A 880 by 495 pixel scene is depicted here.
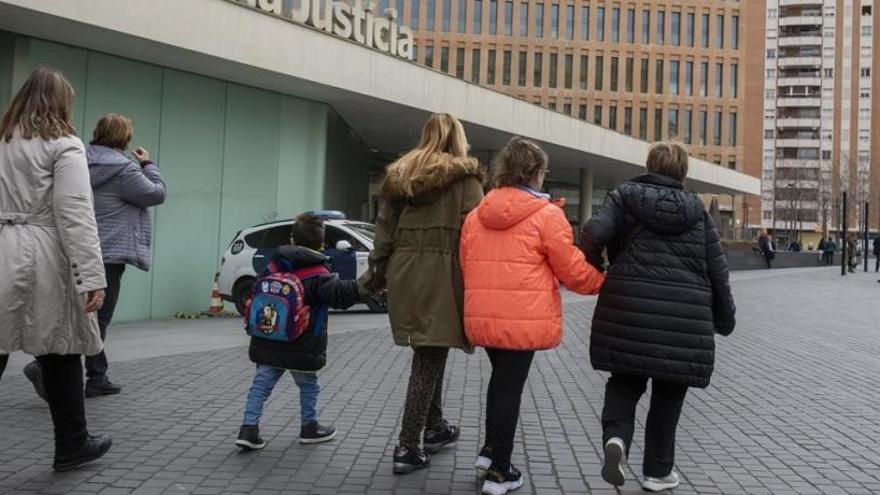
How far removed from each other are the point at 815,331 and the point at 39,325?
11555mm

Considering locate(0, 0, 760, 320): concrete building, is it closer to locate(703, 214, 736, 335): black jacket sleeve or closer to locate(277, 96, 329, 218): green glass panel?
locate(277, 96, 329, 218): green glass panel

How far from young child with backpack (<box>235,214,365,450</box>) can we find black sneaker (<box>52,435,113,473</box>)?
79 cm

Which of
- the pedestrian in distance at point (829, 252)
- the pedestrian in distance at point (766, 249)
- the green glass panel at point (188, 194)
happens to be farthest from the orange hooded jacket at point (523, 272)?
the pedestrian in distance at point (829, 252)

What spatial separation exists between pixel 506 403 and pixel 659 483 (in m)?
0.93

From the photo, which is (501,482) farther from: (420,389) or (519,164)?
(519,164)

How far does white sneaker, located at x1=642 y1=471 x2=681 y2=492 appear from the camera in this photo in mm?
4266

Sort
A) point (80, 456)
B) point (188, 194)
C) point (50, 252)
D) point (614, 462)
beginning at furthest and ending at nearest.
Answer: point (188, 194) < point (80, 456) < point (50, 252) < point (614, 462)

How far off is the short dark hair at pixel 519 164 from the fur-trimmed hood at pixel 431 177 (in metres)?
0.22

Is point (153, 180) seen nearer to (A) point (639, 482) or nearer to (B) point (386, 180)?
(B) point (386, 180)

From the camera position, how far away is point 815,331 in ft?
41.2

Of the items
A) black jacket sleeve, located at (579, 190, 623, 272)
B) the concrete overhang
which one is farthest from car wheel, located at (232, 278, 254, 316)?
black jacket sleeve, located at (579, 190, 623, 272)

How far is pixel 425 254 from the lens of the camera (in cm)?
444

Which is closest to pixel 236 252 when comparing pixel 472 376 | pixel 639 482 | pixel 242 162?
pixel 242 162

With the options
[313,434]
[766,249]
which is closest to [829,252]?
[766,249]
